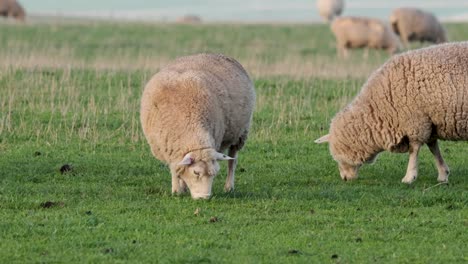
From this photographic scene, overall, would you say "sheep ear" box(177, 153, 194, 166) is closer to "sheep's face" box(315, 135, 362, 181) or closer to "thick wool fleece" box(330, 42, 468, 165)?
"sheep's face" box(315, 135, 362, 181)

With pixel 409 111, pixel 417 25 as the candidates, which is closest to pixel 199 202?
pixel 409 111

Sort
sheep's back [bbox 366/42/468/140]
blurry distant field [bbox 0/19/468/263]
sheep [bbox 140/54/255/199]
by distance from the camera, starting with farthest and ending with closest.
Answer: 1. sheep's back [bbox 366/42/468/140]
2. sheep [bbox 140/54/255/199]
3. blurry distant field [bbox 0/19/468/263]

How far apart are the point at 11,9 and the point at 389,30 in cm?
2319

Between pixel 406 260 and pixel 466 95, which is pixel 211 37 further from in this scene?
pixel 406 260

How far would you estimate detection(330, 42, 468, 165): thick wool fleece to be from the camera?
10.9 m

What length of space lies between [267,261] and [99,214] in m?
2.23

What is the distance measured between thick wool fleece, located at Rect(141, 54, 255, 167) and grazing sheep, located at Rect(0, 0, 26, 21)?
1566 inches

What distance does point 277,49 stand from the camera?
107 feet

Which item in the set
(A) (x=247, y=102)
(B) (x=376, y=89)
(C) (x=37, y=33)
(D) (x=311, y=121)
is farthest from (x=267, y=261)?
(C) (x=37, y=33)

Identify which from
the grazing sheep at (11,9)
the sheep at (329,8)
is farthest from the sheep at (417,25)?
the sheep at (329,8)

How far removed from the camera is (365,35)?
33.2m

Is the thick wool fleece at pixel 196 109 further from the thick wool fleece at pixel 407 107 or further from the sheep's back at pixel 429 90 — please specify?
the sheep's back at pixel 429 90

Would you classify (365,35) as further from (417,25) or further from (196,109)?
(196,109)

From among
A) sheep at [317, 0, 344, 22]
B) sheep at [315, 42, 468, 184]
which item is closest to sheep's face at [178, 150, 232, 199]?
sheep at [315, 42, 468, 184]
